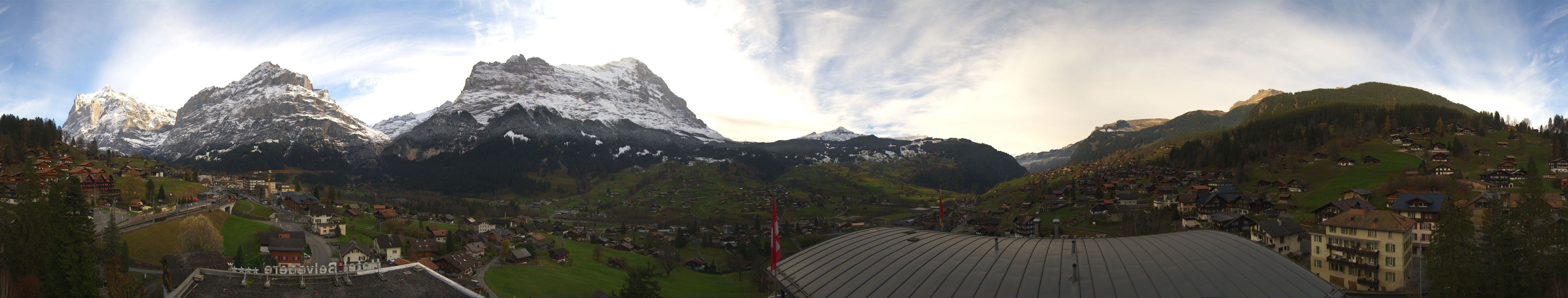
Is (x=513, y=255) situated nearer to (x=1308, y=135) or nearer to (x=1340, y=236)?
(x=1340, y=236)

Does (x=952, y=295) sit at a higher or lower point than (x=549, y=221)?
higher

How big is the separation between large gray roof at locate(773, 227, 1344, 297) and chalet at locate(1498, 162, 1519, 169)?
101525mm

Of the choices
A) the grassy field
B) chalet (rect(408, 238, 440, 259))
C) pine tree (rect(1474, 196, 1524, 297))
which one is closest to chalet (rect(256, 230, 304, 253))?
the grassy field

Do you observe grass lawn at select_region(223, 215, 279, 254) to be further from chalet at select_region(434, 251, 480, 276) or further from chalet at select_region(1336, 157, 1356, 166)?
chalet at select_region(1336, 157, 1356, 166)

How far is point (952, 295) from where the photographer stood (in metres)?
25.8

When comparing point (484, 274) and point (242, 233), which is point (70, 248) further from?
point (484, 274)

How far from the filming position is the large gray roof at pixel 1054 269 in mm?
25217

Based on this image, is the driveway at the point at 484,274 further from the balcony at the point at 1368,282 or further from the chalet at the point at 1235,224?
the chalet at the point at 1235,224

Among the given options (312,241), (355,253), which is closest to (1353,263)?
(355,253)

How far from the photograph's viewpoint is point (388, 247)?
7744cm

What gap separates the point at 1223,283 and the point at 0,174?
136 metres

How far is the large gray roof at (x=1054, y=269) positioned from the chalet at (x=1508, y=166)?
333 ft

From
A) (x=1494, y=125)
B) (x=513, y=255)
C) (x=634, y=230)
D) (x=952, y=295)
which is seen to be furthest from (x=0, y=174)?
(x=1494, y=125)

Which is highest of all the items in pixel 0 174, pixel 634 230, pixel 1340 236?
pixel 0 174
